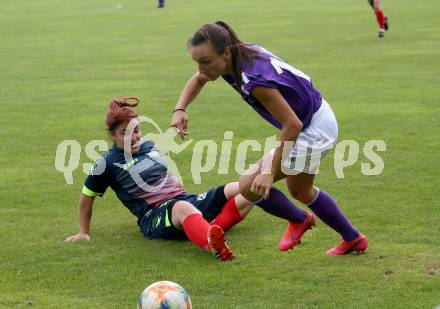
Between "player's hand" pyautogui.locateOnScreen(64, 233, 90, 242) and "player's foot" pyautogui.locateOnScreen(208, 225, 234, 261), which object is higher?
"player's foot" pyautogui.locateOnScreen(208, 225, 234, 261)

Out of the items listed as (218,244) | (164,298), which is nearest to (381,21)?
(218,244)

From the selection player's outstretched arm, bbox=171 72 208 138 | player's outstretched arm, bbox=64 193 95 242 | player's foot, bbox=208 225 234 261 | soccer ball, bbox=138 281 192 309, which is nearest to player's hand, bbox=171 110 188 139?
player's outstretched arm, bbox=171 72 208 138

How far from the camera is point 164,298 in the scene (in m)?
4.69

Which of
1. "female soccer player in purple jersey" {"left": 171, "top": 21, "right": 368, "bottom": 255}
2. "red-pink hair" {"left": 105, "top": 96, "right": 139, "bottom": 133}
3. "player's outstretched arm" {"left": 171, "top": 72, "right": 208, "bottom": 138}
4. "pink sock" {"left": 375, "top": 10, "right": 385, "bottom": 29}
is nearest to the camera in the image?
"female soccer player in purple jersey" {"left": 171, "top": 21, "right": 368, "bottom": 255}

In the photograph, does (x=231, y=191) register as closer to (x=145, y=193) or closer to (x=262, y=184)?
(x=145, y=193)

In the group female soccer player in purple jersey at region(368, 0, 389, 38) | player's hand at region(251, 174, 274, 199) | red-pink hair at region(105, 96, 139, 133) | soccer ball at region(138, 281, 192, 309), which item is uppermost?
player's hand at region(251, 174, 274, 199)

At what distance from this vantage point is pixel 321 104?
5832mm

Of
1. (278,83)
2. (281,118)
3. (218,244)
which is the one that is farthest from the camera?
(218,244)

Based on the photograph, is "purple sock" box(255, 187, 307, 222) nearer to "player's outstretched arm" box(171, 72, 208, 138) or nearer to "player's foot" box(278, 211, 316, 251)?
"player's foot" box(278, 211, 316, 251)

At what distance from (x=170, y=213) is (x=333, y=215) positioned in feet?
3.92

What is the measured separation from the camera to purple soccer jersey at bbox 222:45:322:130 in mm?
5273

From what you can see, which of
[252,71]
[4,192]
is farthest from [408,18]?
[252,71]

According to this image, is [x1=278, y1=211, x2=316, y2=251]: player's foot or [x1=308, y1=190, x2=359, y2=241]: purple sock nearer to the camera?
[x1=308, y1=190, x2=359, y2=241]: purple sock

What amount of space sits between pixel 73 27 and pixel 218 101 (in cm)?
1561
